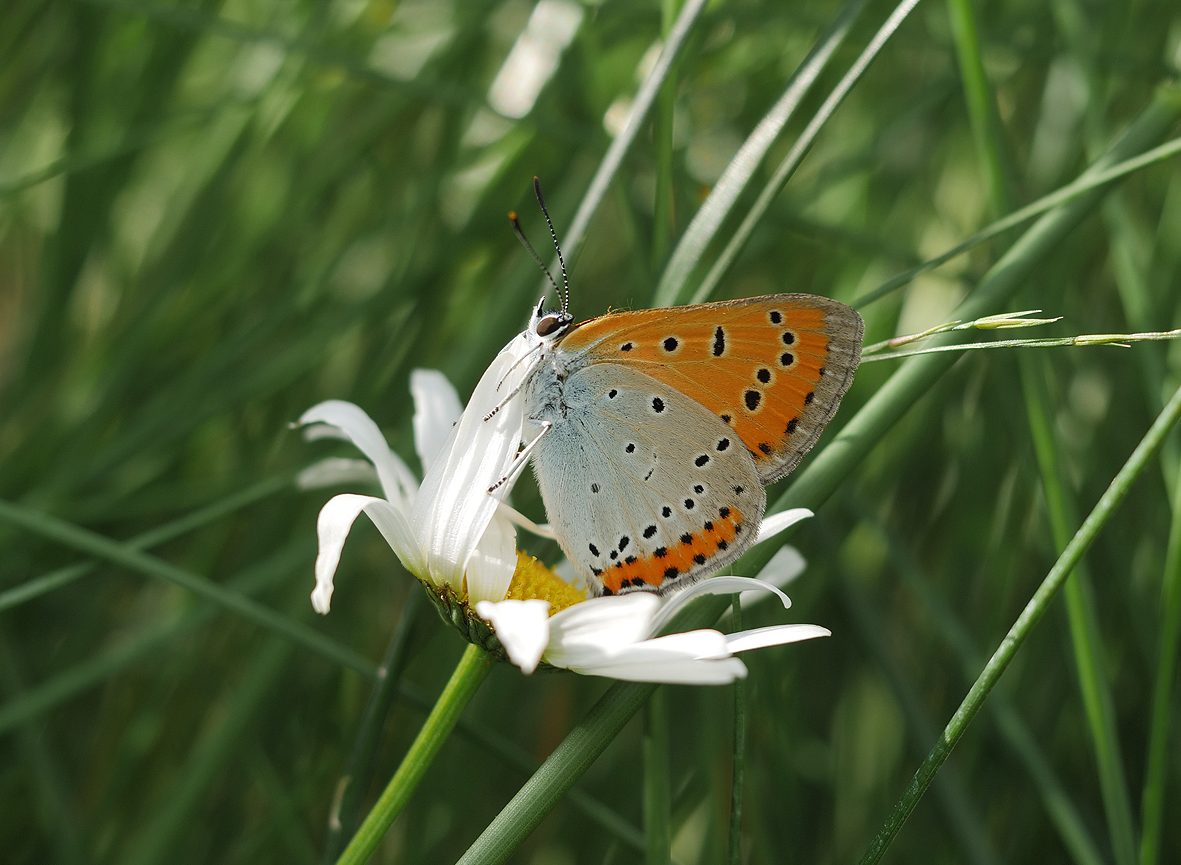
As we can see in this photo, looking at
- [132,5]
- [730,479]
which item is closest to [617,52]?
[132,5]

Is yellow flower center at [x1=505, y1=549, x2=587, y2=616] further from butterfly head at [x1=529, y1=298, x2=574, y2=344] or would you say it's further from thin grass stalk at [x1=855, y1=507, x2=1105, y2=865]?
thin grass stalk at [x1=855, y1=507, x2=1105, y2=865]

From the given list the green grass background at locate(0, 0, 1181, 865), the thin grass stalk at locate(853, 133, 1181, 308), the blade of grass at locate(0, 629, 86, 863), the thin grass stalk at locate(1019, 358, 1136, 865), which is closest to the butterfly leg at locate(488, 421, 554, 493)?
the green grass background at locate(0, 0, 1181, 865)

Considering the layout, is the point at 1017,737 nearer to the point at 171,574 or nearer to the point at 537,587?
the point at 537,587

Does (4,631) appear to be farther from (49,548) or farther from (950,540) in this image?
(950,540)

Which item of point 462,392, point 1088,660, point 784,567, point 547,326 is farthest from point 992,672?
point 462,392

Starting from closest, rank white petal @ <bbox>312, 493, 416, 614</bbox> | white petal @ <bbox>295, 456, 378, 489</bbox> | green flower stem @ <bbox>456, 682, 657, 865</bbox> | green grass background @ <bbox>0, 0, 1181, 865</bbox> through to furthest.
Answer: green flower stem @ <bbox>456, 682, 657, 865</bbox> < white petal @ <bbox>312, 493, 416, 614</bbox> < white petal @ <bbox>295, 456, 378, 489</bbox> < green grass background @ <bbox>0, 0, 1181, 865</bbox>
